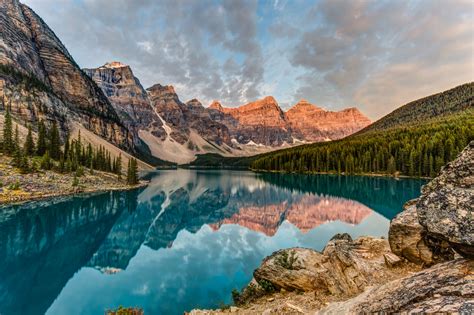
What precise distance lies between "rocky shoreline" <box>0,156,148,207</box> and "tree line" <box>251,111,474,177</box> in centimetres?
9916

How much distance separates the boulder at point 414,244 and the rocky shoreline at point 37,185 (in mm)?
53141

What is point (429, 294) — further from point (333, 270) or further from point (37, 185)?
point (37, 185)

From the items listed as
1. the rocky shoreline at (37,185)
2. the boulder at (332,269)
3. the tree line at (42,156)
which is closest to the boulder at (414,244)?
the boulder at (332,269)

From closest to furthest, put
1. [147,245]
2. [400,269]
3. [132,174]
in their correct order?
[400,269], [147,245], [132,174]

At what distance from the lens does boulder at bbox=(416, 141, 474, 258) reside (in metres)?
5.22

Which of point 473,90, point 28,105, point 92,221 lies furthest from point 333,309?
point 473,90

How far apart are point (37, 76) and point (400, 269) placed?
192 metres

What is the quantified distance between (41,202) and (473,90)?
839 ft

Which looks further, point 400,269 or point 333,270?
point 333,270

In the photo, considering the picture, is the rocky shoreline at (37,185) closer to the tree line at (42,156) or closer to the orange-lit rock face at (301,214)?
the tree line at (42,156)

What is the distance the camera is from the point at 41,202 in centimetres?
4609

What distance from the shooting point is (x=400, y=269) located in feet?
27.5

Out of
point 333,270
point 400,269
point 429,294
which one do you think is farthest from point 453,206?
point 333,270

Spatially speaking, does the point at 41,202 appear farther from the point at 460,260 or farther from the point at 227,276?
the point at 460,260
